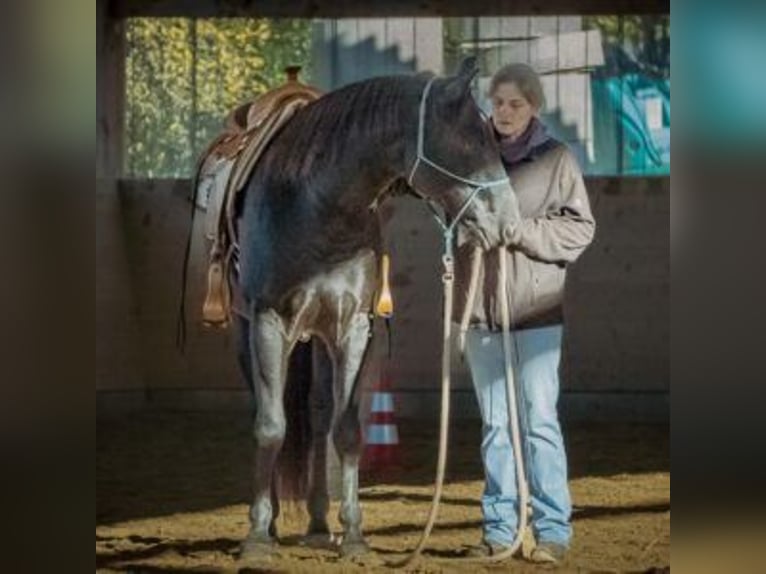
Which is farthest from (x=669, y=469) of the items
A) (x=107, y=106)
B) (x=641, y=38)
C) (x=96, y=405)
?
(x=107, y=106)

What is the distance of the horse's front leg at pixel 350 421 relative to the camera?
6129mm

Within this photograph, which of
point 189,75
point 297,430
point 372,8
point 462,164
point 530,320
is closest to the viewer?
point 462,164

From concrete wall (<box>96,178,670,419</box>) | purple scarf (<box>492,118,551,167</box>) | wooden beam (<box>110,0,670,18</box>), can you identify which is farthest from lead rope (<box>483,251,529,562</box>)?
wooden beam (<box>110,0,670,18</box>)

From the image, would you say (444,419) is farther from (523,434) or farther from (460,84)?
(460,84)

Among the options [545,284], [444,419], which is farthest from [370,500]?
[545,284]

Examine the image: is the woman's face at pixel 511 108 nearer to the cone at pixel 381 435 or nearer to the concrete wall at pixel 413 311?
the concrete wall at pixel 413 311

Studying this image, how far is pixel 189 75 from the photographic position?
6504 mm

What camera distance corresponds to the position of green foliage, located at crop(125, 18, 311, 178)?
252 inches

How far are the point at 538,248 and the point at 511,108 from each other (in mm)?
464

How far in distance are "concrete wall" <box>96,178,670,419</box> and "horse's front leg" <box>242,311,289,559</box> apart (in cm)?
10

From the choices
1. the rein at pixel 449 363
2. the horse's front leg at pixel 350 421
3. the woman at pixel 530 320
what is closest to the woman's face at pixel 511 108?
the woman at pixel 530 320

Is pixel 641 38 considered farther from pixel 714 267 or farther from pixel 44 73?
pixel 44 73

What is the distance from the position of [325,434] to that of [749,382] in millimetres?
1420

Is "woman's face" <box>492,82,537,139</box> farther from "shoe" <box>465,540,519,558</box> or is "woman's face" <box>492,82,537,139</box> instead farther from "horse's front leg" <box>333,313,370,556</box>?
"shoe" <box>465,540,519,558</box>
